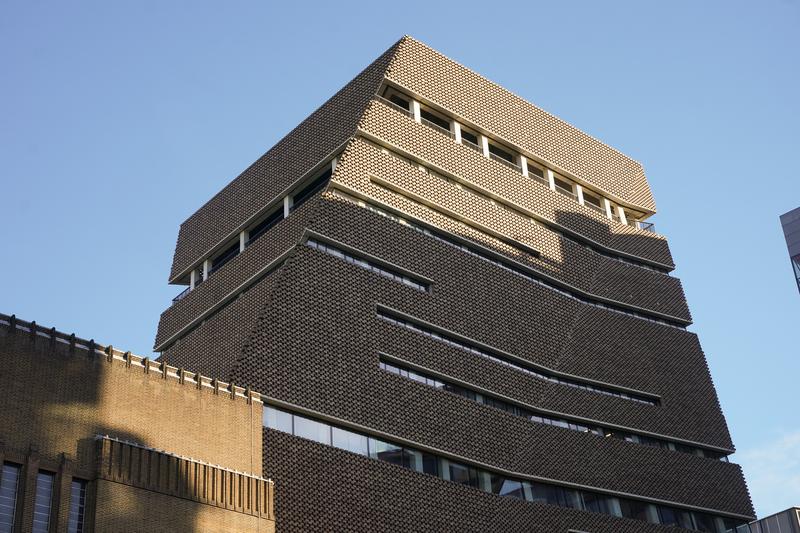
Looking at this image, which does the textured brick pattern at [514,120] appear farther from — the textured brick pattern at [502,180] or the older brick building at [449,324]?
the textured brick pattern at [502,180]

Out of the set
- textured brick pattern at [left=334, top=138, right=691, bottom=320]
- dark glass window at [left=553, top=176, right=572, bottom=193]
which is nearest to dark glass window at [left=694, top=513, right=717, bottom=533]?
textured brick pattern at [left=334, top=138, right=691, bottom=320]

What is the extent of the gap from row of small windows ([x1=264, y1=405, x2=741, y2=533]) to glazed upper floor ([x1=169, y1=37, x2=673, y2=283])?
18696 millimetres

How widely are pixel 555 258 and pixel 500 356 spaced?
1033 cm

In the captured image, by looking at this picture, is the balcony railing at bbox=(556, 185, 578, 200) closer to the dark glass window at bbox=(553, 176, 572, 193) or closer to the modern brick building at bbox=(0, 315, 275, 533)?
the dark glass window at bbox=(553, 176, 572, 193)

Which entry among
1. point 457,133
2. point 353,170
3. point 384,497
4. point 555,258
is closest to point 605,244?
point 555,258

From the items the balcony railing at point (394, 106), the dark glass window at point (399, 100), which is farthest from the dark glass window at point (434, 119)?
the balcony railing at point (394, 106)

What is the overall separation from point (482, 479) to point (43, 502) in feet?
77.9

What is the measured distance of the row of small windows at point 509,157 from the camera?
64562 mm

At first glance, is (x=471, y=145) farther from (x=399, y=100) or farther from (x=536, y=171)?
(x=536, y=171)

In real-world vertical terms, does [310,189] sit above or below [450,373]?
above

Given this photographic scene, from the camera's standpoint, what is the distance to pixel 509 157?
230 feet

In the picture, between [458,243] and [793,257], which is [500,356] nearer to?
[458,243]

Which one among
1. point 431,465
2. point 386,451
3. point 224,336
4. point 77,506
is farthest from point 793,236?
point 77,506

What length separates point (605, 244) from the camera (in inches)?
2783
